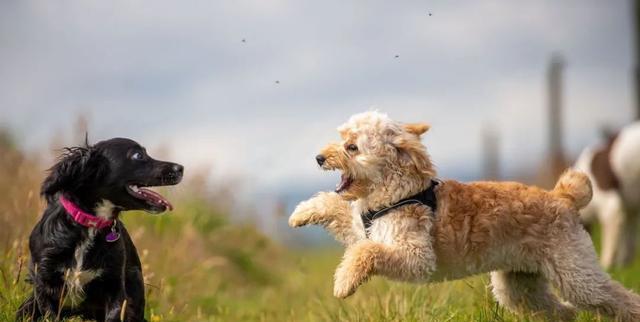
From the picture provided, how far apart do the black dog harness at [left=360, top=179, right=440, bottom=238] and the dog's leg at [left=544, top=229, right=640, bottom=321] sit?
0.95 metres

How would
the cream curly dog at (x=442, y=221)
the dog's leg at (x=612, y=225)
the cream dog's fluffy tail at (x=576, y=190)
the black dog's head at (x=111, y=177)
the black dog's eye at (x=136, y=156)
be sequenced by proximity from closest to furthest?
the black dog's head at (x=111, y=177), the black dog's eye at (x=136, y=156), the cream curly dog at (x=442, y=221), the cream dog's fluffy tail at (x=576, y=190), the dog's leg at (x=612, y=225)

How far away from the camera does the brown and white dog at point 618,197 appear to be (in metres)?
13.1

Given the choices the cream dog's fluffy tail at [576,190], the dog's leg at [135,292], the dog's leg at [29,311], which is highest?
the cream dog's fluffy tail at [576,190]

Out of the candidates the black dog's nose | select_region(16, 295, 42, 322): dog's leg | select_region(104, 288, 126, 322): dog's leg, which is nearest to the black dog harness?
the black dog's nose

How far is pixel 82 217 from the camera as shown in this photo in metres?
4.81

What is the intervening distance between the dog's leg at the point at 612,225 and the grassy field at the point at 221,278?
617mm

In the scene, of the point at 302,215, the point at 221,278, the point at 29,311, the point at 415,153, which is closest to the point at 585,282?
the point at 415,153

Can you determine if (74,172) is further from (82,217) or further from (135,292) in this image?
(135,292)

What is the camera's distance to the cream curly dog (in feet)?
17.3

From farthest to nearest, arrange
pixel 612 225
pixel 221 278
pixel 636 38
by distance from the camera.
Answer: pixel 636 38, pixel 612 225, pixel 221 278

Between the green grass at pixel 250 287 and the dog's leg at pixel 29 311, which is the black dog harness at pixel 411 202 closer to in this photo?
the green grass at pixel 250 287

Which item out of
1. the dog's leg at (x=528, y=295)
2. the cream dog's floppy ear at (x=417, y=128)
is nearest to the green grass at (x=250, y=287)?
the dog's leg at (x=528, y=295)

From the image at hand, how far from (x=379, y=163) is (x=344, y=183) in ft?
0.90

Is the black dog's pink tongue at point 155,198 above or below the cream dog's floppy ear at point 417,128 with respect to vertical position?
below
